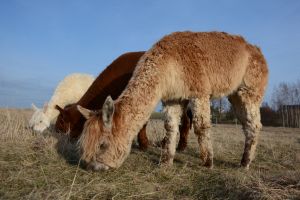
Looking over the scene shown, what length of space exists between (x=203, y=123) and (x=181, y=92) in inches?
26.7

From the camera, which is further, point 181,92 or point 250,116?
point 250,116

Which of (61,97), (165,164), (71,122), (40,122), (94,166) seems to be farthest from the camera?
(61,97)

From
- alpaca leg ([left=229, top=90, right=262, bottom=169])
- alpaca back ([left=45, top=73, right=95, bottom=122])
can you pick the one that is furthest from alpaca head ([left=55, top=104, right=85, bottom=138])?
alpaca leg ([left=229, top=90, right=262, bottom=169])

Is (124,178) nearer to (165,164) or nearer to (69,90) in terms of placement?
(165,164)

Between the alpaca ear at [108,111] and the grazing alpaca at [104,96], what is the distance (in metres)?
2.70

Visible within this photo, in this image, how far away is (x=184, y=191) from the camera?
14.8 ft

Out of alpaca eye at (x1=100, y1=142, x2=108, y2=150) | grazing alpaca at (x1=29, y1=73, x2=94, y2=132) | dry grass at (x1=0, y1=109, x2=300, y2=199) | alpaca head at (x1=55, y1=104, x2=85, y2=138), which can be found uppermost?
grazing alpaca at (x1=29, y1=73, x2=94, y2=132)

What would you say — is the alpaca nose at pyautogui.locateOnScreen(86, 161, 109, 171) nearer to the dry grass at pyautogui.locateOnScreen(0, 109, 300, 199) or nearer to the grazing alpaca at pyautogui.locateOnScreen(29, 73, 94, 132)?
the dry grass at pyautogui.locateOnScreen(0, 109, 300, 199)

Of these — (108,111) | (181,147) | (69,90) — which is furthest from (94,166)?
(69,90)

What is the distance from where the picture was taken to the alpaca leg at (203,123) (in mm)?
6030

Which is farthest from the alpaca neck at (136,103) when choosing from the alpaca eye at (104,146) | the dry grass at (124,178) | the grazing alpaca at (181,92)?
the dry grass at (124,178)

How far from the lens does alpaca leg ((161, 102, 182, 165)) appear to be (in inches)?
250

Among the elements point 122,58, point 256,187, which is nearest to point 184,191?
point 256,187

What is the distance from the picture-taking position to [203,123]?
6094 mm
